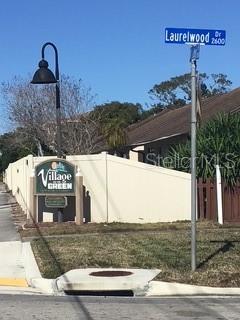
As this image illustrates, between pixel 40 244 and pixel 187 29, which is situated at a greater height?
pixel 187 29

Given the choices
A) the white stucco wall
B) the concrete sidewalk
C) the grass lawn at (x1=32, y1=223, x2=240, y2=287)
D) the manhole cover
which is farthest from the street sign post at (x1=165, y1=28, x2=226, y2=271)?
the white stucco wall

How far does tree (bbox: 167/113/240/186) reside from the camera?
61.6 feet

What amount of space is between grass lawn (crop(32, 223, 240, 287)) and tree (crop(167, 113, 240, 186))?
2776 millimetres

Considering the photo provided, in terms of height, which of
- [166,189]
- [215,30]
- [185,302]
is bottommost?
[185,302]

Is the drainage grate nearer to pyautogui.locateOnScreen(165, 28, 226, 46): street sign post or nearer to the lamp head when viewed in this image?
pyautogui.locateOnScreen(165, 28, 226, 46): street sign post

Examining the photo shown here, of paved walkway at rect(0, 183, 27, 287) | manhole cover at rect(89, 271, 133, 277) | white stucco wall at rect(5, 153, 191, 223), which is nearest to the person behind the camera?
manhole cover at rect(89, 271, 133, 277)

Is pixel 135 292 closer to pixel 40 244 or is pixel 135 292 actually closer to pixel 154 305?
pixel 154 305

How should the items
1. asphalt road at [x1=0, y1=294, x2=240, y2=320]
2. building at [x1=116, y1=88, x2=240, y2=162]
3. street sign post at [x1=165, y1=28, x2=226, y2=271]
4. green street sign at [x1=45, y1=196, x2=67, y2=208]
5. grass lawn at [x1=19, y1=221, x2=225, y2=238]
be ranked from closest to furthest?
asphalt road at [x1=0, y1=294, x2=240, y2=320] < street sign post at [x1=165, y1=28, x2=226, y2=271] < grass lawn at [x1=19, y1=221, x2=225, y2=238] < green street sign at [x1=45, y1=196, x2=67, y2=208] < building at [x1=116, y1=88, x2=240, y2=162]

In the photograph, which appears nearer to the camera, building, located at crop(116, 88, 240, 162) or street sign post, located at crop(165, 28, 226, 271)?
street sign post, located at crop(165, 28, 226, 271)

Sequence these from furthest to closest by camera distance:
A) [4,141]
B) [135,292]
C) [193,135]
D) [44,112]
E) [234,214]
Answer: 1. [4,141]
2. [44,112]
3. [234,214]
4. [193,135]
5. [135,292]

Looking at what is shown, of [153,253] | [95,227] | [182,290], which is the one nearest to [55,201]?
[95,227]

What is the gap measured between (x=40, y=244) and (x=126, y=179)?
473 centimetres

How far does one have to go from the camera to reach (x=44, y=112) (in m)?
42.4

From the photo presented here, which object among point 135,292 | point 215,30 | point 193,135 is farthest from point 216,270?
point 215,30
